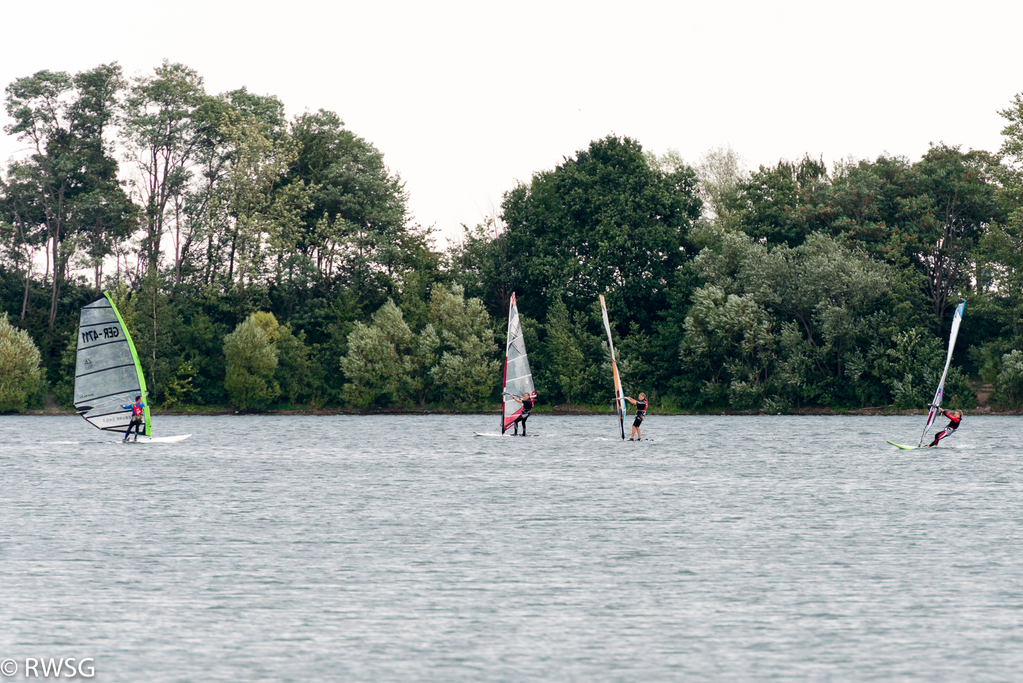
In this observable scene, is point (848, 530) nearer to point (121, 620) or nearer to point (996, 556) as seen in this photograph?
point (996, 556)

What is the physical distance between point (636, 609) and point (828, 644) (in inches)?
109

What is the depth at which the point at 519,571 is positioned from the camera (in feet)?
60.4

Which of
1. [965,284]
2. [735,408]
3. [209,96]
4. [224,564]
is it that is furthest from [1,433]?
[965,284]

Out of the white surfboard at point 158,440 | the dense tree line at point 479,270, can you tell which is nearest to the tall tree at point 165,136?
the dense tree line at point 479,270

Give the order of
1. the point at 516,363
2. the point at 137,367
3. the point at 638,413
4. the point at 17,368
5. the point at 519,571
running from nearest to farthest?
the point at 519,571 < the point at 137,367 < the point at 516,363 < the point at 638,413 < the point at 17,368

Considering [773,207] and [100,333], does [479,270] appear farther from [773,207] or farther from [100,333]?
[100,333]

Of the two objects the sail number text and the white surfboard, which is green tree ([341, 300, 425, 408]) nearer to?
the white surfboard

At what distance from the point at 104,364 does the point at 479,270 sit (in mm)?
45061

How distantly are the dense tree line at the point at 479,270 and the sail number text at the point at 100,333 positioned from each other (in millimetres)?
36849

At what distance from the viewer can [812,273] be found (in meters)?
75.1

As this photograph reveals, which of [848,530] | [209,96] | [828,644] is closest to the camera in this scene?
[828,644]

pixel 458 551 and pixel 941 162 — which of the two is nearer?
pixel 458 551

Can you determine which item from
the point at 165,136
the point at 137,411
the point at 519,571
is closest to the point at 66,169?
the point at 165,136

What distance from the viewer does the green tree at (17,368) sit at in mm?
80438
